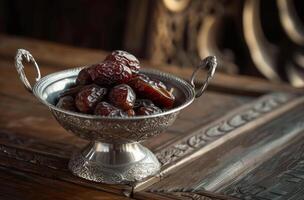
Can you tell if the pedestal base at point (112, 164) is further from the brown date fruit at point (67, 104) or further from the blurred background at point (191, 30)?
the blurred background at point (191, 30)

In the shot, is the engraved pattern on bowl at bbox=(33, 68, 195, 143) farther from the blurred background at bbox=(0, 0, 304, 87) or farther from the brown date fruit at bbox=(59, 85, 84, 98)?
the blurred background at bbox=(0, 0, 304, 87)

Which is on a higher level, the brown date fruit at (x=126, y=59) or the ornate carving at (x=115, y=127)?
the brown date fruit at (x=126, y=59)

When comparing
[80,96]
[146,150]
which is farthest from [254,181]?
[80,96]

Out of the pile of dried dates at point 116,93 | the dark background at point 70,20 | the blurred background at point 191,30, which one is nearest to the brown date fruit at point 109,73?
the pile of dried dates at point 116,93

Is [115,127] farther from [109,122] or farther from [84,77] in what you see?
[84,77]

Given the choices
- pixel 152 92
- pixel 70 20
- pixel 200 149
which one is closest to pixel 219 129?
pixel 200 149

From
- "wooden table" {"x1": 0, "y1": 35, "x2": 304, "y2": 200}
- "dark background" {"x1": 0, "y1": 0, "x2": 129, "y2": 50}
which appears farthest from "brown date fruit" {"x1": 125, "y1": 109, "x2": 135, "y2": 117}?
"dark background" {"x1": 0, "y1": 0, "x2": 129, "y2": 50}
